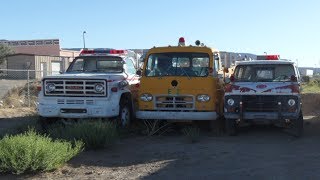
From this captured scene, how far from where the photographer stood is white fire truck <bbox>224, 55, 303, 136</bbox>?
39.7 ft

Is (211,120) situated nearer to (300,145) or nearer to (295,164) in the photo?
(300,145)

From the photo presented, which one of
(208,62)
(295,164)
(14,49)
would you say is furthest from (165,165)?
(14,49)

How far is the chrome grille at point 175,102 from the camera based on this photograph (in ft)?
42.8

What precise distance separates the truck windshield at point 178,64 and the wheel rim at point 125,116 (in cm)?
110

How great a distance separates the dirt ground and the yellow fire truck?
25.5 inches

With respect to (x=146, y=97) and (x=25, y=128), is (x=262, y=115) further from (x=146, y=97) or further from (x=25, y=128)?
(x=25, y=128)

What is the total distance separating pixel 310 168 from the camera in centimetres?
861

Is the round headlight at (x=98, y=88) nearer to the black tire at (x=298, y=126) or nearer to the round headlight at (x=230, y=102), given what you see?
the round headlight at (x=230, y=102)

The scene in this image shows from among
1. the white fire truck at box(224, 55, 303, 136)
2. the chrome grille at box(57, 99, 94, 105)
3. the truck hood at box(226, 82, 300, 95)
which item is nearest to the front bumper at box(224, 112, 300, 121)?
the white fire truck at box(224, 55, 303, 136)

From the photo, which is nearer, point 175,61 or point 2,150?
point 2,150

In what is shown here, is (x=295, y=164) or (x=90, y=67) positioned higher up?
(x=90, y=67)

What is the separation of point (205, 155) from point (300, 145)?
8.00 feet

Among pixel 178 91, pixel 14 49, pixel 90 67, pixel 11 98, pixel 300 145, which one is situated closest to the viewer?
pixel 300 145

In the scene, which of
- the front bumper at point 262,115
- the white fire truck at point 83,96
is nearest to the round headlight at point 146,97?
the white fire truck at point 83,96
